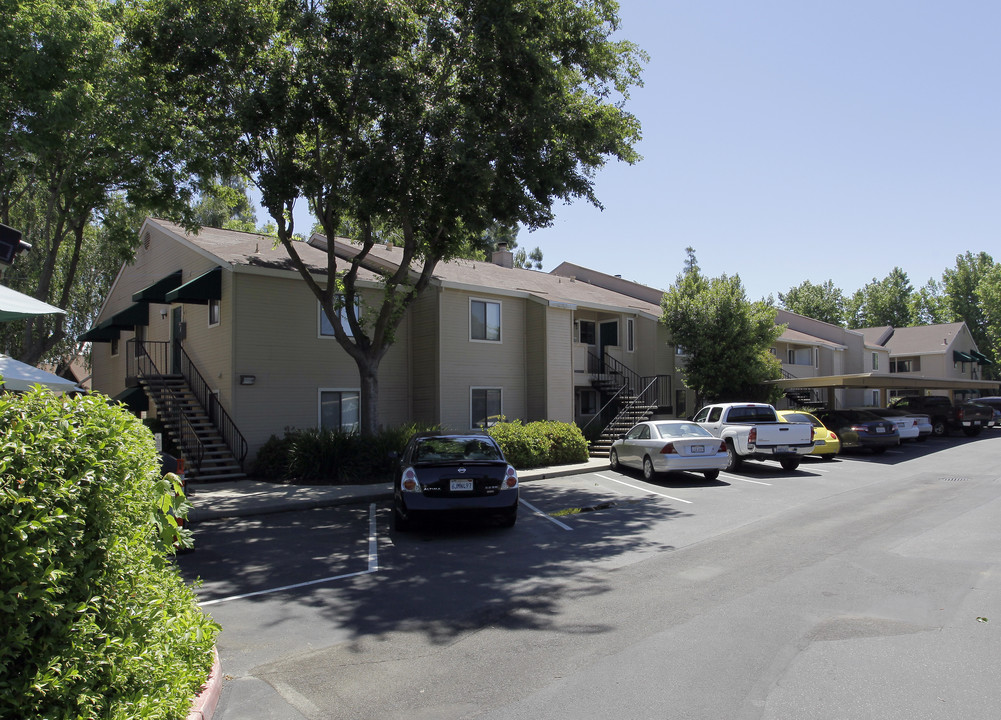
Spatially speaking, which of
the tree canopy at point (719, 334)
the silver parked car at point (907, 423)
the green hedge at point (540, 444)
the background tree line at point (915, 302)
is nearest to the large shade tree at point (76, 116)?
the green hedge at point (540, 444)

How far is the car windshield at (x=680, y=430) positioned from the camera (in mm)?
16516

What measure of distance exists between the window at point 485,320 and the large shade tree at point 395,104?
4628mm

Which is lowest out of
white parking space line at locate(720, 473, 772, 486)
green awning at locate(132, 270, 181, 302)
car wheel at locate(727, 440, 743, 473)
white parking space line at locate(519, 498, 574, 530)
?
white parking space line at locate(720, 473, 772, 486)

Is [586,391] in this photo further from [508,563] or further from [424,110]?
[508,563]

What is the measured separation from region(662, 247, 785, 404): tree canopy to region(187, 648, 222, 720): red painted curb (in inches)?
906

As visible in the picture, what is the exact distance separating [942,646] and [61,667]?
5926 millimetres

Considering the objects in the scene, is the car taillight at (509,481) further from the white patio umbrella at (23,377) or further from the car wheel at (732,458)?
the car wheel at (732,458)

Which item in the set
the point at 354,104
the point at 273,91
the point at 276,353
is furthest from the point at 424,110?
the point at 276,353

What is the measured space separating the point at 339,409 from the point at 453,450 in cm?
971

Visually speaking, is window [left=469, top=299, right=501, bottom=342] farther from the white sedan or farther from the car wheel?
the car wheel

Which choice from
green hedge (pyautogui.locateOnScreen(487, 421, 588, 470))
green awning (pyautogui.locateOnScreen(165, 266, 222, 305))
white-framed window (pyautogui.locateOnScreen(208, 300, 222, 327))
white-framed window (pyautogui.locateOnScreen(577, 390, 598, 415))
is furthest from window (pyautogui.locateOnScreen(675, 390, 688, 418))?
green awning (pyautogui.locateOnScreen(165, 266, 222, 305))

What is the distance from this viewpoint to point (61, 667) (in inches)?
132

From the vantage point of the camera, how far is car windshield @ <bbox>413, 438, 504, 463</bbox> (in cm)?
1099

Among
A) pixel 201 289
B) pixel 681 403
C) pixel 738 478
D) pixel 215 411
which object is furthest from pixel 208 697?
pixel 681 403
